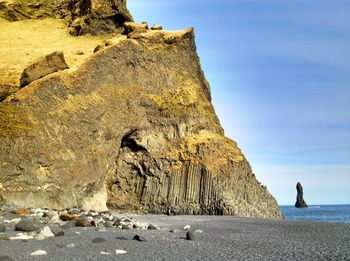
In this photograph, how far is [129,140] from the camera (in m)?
36.4

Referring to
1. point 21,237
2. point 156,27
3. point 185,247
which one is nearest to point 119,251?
point 185,247

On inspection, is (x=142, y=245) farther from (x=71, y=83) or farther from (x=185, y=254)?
(x=71, y=83)

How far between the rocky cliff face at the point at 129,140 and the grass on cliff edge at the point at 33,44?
3.67 m

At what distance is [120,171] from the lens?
3528 centimetres

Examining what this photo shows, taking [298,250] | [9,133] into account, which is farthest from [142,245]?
[9,133]

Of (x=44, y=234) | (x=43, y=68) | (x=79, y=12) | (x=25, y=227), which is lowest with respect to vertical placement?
(x=44, y=234)

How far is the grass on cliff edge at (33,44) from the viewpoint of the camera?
34412mm

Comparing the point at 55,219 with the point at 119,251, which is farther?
the point at 55,219

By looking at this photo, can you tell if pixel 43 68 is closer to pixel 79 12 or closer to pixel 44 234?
pixel 44 234

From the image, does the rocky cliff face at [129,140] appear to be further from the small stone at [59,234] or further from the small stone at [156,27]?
the small stone at [59,234]

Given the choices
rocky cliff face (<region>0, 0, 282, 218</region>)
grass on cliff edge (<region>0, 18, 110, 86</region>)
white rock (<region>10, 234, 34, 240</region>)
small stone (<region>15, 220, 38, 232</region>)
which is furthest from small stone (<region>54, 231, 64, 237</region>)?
grass on cliff edge (<region>0, 18, 110, 86</region>)

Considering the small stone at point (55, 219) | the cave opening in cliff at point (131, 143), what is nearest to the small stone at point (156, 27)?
the cave opening in cliff at point (131, 143)

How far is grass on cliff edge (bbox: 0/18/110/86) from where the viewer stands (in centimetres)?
3441

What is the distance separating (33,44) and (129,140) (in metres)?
17.1
